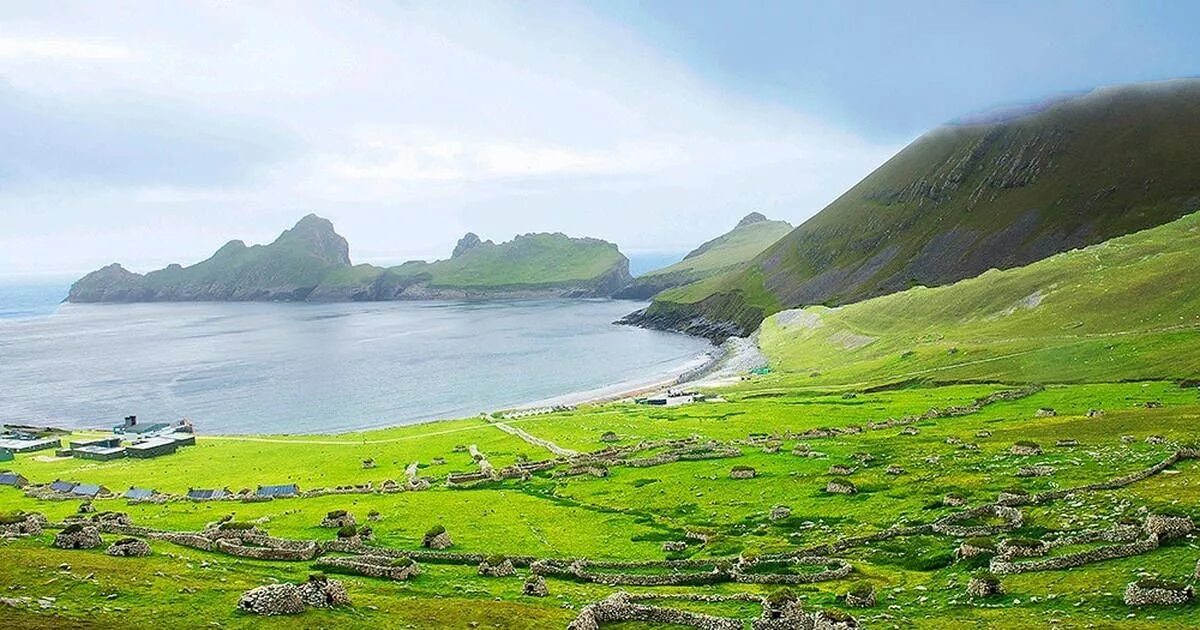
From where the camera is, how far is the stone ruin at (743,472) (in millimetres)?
67750

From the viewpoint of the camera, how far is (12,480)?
8131 centimetres

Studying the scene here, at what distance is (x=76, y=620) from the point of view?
27.7 meters

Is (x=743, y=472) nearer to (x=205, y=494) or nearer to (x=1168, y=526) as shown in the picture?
(x=1168, y=526)

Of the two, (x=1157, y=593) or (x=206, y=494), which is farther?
(x=206, y=494)

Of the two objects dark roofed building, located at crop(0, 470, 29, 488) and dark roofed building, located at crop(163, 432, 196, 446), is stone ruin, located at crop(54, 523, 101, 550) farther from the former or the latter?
dark roofed building, located at crop(163, 432, 196, 446)

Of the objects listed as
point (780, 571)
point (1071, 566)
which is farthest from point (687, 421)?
point (1071, 566)

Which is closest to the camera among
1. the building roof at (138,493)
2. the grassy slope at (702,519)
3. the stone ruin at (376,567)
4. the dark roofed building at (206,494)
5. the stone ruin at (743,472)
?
the grassy slope at (702,519)

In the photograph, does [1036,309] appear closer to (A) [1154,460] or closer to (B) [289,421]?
(A) [1154,460]

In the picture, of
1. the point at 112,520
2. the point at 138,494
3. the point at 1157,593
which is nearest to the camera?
the point at 1157,593

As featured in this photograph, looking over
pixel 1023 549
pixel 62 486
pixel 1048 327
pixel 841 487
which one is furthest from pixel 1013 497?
pixel 1048 327

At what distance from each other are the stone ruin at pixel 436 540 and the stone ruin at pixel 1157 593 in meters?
36.9

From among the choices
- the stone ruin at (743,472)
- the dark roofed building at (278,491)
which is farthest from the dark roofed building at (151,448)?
the stone ruin at (743,472)

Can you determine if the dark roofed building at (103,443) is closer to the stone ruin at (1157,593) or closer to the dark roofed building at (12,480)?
the dark roofed building at (12,480)

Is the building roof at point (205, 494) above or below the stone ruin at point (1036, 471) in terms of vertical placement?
below
